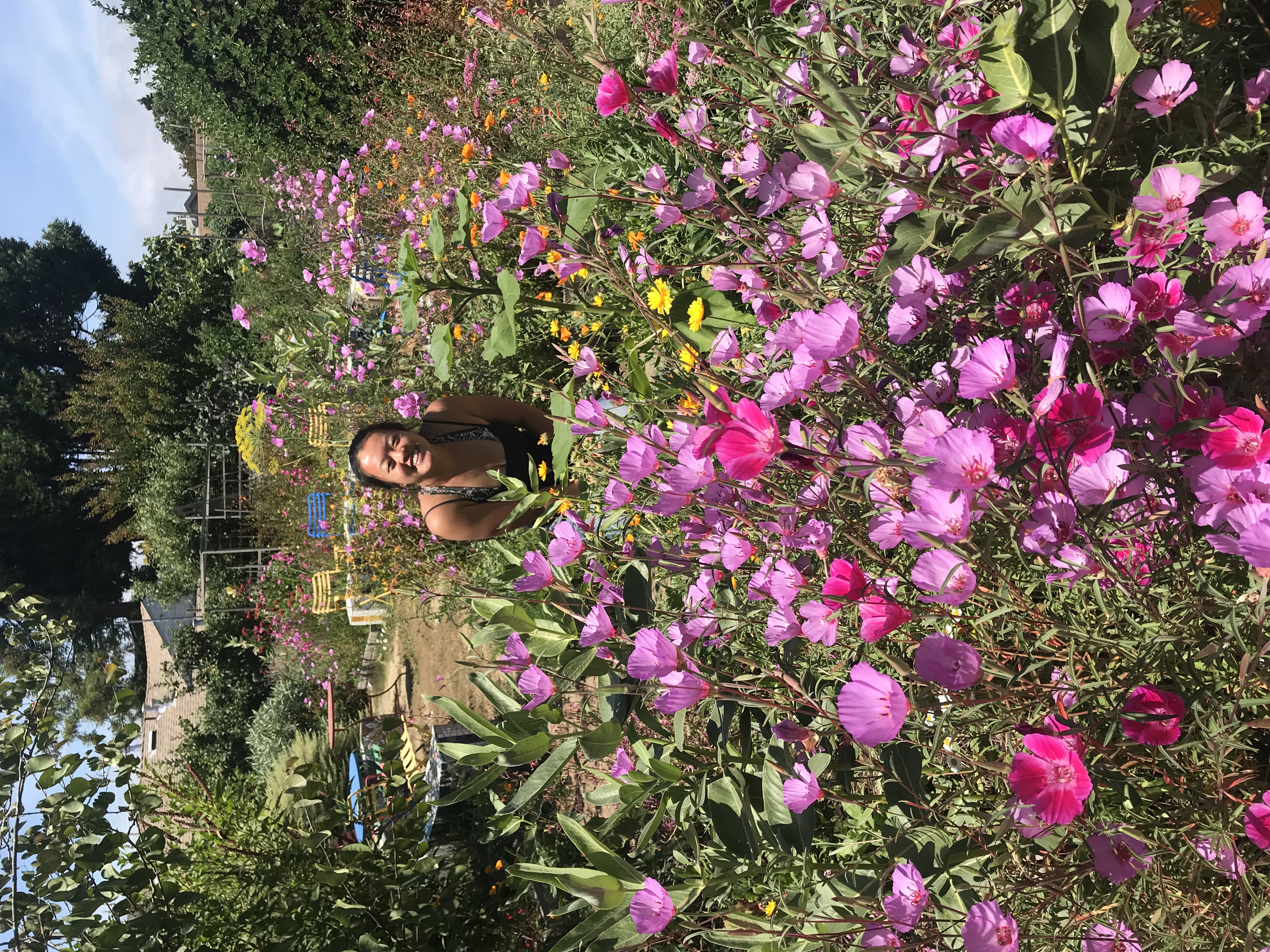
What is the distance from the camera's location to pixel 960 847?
954 millimetres

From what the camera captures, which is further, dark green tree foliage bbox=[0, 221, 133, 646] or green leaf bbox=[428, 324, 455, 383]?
dark green tree foliage bbox=[0, 221, 133, 646]

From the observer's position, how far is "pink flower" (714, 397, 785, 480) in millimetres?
847

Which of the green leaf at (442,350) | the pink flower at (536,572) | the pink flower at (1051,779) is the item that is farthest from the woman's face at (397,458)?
the pink flower at (1051,779)

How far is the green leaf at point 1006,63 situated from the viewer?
75 centimetres

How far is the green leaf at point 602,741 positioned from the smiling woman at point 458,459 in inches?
61.8

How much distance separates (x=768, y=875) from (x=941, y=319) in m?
0.95

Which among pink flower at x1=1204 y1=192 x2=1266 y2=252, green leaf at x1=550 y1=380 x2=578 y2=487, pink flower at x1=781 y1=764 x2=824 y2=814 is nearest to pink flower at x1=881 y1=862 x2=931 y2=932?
pink flower at x1=781 y1=764 x2=824 y2=814

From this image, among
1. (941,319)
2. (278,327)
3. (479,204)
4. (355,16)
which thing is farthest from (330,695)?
(355,16)

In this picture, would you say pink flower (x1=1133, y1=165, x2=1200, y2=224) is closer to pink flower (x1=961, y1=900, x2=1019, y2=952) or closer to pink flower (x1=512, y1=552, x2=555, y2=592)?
pink flower (x1=961, y1=900, x2=1019, y2=952)

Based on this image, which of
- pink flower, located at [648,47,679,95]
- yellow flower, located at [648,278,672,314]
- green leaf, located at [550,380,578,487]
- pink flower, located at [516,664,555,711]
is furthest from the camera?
yellow flower, located at [648,278,672,314]

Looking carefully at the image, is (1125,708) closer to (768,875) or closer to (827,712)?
(827,712)

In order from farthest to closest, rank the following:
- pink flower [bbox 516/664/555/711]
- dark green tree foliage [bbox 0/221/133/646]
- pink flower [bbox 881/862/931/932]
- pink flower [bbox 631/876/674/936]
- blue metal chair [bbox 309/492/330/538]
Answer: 1. dark green tree foliage [bbox 0/221/133/646]
2. blue metal chair [bbox 309/492/330/538]
3. pink flower [bbox 516/664/555/711]
4. pink flower [bbox 631/876/674/936]
5. pink flower [bbox 881/862/931/932]

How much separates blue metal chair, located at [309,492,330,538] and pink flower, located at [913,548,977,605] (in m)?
6.44

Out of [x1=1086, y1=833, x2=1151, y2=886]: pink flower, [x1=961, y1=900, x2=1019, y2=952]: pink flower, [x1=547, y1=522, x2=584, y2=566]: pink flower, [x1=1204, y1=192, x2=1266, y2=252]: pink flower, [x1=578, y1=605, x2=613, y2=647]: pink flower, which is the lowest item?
[x1=961, y1=900, x2=1019, y2=952]: pink flower
